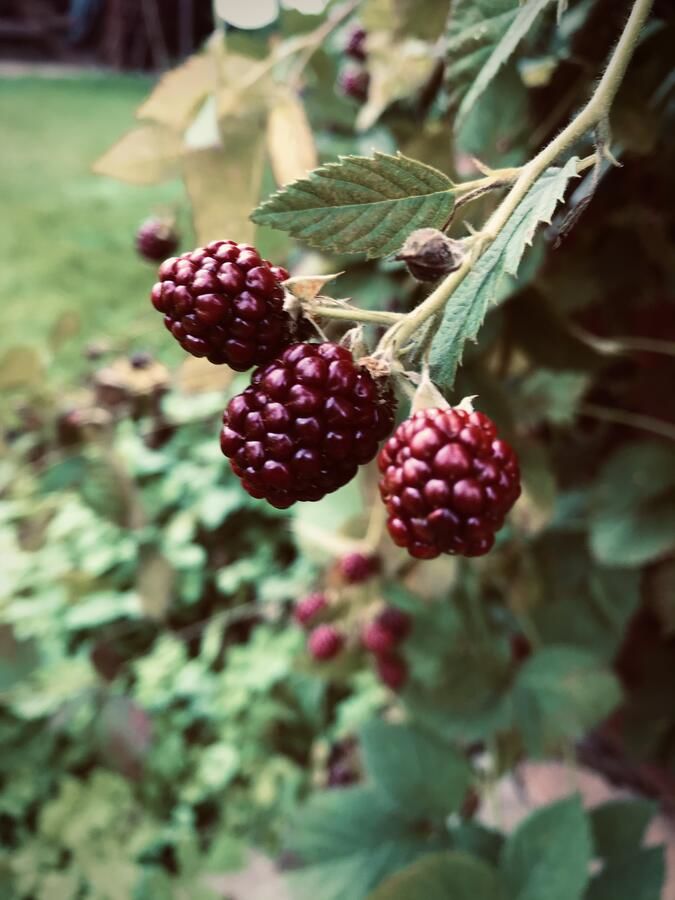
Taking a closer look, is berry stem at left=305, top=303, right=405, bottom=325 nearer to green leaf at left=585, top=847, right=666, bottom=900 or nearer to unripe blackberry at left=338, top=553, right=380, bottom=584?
unripe blackberry at left=338, top=553, right=380, bottom=584

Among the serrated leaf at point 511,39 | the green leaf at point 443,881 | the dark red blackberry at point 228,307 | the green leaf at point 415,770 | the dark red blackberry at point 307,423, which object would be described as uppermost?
the serrated leaf at point 511,39

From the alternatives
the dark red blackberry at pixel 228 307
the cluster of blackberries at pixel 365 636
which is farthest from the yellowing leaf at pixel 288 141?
the cluster of blackberries at pixel 365 636

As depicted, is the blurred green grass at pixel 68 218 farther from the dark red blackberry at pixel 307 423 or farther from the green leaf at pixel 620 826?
the dark red blackberry at pixel 307 423

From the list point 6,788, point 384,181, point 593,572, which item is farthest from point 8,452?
point 384,181

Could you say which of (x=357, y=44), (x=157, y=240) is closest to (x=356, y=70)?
(x=357, y=44)

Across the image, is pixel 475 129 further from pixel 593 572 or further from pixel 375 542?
pixel 593 572
